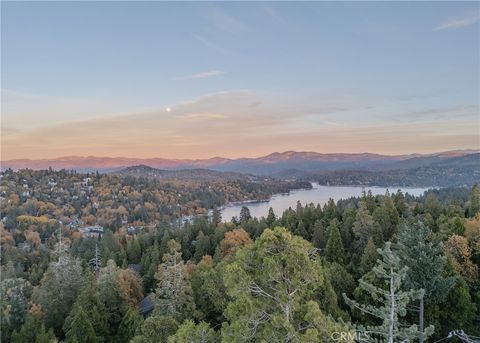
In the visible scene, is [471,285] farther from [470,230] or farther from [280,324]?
[280,324]

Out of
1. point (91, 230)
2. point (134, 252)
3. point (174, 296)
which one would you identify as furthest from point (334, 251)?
point (91, 230)

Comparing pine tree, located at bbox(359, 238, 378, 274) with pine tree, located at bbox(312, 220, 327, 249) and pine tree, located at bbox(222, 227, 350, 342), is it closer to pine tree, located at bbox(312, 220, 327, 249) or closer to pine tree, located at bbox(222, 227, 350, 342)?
pine tree, located at bbox(312, 220, 327, 249)

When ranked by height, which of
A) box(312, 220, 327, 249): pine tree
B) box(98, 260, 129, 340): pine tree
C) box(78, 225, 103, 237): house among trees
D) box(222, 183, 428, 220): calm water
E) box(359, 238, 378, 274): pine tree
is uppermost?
box(359, 238, 378, 274): pine tree

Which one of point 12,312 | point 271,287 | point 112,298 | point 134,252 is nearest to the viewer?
point 271,287

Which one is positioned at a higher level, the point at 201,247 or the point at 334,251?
the point at 334,251

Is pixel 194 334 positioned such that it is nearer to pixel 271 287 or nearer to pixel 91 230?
pixel 271 287

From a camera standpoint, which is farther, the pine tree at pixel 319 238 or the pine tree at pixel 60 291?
the pine tree at pixel 319 238

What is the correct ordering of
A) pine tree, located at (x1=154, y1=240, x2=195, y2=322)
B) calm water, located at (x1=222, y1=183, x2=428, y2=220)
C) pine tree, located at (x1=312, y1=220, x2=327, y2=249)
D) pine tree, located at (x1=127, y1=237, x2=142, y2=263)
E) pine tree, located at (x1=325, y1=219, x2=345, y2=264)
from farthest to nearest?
calm water, located at (x1=222, y1=183, x2=428, y2=220), pine tree, located at (x1=127, y1=237, x2=142, y2=263), pine tree, located at (x1=312, y1=220, x2=327, y2=249), pine tree, located at (x1=325, y1=219, x2=345, y2=264), pine tree, located at (x1=154, y1=240, x2=195, y2=322)

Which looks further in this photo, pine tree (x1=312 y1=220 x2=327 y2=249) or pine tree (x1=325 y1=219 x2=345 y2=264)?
pine tree (x1=312 y1=220 x2=327 y2=249)

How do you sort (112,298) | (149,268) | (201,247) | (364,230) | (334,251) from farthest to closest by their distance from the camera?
(201,247) → (149,268) → (364,230) → (334,251) → (112,298)

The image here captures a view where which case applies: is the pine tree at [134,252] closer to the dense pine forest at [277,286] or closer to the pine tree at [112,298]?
the dense pine forest at [277,286]

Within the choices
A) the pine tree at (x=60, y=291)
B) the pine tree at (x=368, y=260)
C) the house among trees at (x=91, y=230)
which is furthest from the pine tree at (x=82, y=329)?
the house among trees at (x=91, y=230)

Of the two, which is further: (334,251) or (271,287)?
(334,251)

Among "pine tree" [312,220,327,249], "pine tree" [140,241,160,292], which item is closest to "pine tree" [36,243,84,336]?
"pine tree" [140,241,160,292]
